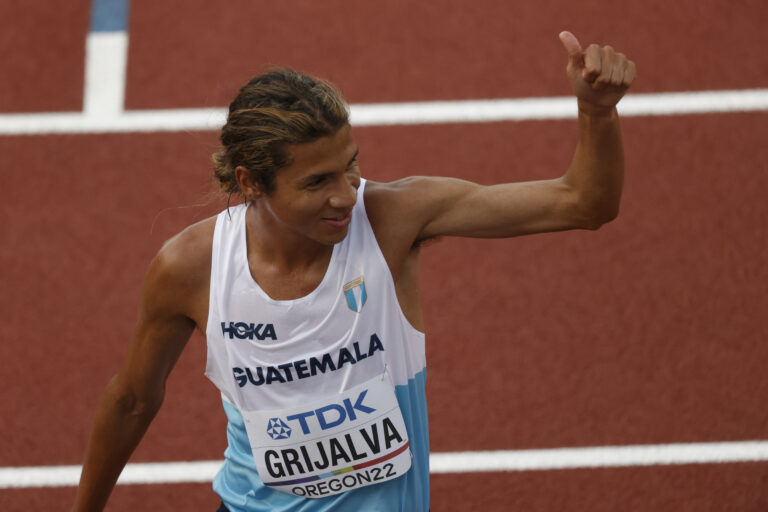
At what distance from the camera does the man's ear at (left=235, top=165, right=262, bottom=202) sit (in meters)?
2.26

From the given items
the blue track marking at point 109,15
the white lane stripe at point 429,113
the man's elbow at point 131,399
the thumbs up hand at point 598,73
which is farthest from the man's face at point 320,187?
the blue track marking at point 109,15

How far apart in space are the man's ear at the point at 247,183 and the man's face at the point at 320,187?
43 millimetres

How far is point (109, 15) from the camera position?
16.8ft

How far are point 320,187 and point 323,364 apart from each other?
0.44 metres

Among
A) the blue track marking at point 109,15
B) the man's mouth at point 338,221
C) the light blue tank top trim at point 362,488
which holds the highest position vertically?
the blue track marking at point 109,15

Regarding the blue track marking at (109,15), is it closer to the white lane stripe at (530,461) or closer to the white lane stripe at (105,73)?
the white lane stripe at (105,73)

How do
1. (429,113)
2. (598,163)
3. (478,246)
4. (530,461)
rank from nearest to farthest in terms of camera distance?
(598,163)
(530,461)
(478,246)
(429,113)

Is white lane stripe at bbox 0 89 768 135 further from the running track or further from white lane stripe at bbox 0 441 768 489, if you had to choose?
white lane stripe at bbox 0 441 768 489

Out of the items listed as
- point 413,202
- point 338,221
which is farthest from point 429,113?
point 338,221

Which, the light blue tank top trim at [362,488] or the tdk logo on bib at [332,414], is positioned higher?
the tdk logo on bib at [332,414]

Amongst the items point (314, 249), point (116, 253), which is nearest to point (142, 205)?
point (116, 253)

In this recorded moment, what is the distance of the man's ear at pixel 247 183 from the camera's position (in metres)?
2.26

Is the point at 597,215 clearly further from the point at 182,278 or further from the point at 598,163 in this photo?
the point at 182,278

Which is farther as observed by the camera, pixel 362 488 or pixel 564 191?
pixel 362 488
